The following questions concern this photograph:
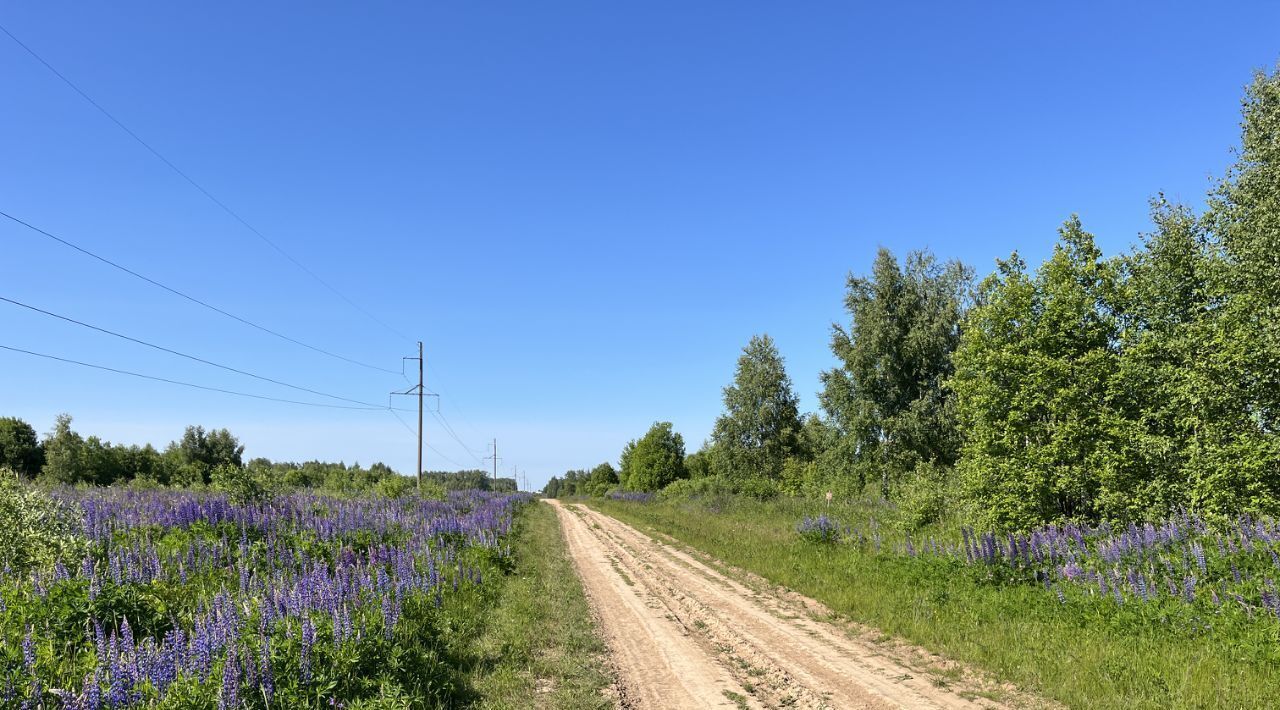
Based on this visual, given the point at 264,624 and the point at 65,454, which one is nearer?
the point at 264,624

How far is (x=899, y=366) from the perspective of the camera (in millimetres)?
35750

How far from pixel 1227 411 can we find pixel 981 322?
6.23m

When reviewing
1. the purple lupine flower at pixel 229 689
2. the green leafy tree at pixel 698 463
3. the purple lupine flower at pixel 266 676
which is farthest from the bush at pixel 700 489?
the purple lupine flower at pixel 229 689

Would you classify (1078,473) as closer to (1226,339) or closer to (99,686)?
(1226,339)

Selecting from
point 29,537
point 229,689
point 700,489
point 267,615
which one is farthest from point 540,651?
point 700,489

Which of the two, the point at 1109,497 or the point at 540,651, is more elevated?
the point at 1109,497

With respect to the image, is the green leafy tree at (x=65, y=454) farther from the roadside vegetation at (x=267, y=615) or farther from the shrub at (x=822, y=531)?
the shrub at (x=822, y=531)

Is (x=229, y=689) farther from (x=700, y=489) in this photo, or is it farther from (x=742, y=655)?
(x=700, y=489)

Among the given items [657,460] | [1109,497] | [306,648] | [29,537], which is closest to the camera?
[306,648]

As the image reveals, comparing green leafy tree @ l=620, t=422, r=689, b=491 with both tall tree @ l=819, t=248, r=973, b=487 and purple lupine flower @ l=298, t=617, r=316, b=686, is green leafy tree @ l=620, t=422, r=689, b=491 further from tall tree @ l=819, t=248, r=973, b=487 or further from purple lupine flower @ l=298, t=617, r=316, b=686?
purple lupine flower @ l=298, t=617, r=316, b=686

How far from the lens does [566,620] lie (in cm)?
1116

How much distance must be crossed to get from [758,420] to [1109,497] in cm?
4063

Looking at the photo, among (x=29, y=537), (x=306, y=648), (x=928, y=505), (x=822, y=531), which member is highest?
(x=29, y=537)

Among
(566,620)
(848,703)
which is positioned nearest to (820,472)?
(566,620)
